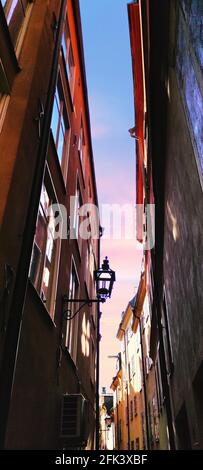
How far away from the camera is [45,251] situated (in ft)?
20.6

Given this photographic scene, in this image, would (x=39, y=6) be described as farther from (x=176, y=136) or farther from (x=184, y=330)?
(x=184, y=330)

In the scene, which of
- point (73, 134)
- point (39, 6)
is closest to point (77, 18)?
point (73, 134)

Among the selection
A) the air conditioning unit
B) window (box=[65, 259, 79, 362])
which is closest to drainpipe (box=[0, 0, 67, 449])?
the air conditioning unit

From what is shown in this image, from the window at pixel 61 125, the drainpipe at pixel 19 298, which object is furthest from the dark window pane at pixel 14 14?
the window at pixel 61 125

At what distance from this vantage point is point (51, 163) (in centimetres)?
694

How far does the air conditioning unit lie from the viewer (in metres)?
6.00

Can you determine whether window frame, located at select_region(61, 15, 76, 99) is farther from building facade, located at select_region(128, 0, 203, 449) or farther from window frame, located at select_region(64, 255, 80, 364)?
window frame, located at select_region(64, 255, 80, 364)

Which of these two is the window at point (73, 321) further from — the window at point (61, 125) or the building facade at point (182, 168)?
the window at point (61, 125)

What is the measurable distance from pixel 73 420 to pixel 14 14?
6843 mm

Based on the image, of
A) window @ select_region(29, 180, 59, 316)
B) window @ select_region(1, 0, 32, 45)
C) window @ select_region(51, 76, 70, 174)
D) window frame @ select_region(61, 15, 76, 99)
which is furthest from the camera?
window frame @ select_region(61, 15, 76, 99)

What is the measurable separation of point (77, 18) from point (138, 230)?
465 inches

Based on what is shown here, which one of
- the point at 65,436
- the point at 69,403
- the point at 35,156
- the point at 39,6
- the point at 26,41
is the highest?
the point at 39,6

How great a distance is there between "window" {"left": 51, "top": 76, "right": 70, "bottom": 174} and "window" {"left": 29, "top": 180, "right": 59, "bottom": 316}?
2.16 metres

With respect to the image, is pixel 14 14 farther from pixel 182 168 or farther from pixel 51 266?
pixel 51 266
